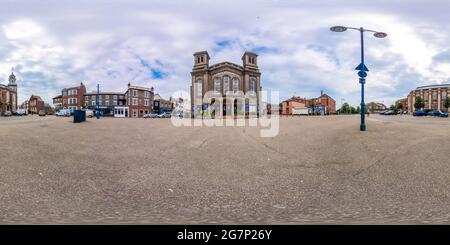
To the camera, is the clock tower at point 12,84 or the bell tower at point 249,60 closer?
the bell tower at point 249,60

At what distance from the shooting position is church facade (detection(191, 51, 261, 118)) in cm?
5384

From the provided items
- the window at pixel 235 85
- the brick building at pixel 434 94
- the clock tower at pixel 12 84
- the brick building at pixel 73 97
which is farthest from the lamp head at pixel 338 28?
the clock tower at pixel 12 84

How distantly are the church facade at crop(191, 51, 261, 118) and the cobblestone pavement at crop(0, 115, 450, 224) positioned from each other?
144 feet

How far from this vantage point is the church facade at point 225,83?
53844 millimetres

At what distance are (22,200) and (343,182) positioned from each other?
680 cm

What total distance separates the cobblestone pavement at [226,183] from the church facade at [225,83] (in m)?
43.8

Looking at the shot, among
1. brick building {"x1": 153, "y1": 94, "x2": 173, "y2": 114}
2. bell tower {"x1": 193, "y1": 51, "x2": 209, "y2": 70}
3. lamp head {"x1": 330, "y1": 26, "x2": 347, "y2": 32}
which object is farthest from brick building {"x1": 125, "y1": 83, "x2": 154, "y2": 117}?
lamp head {"x1": 330, "y1": 26, "x2": 347, "y2": 32}

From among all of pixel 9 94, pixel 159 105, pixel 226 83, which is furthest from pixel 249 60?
pixel 9 94

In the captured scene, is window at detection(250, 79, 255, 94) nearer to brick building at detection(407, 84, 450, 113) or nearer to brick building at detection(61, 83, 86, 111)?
brick building at detection(61, 83, 86, 111)

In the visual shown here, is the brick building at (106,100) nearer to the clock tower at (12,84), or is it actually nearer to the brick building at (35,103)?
the clock tower at (12,84)

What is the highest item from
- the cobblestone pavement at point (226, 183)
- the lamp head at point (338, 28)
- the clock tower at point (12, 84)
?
the clock tower at point (12, 84)

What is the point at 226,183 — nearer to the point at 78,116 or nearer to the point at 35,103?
the point at 78,116

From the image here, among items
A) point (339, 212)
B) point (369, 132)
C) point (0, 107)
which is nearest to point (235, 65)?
point (369, 132)

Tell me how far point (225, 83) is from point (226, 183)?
5031cm
